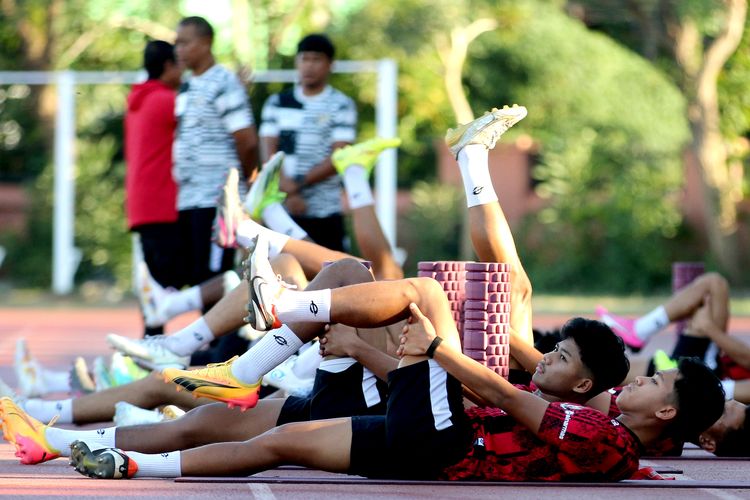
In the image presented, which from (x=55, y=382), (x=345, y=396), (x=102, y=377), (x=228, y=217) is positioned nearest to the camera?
(x=345, y=396)

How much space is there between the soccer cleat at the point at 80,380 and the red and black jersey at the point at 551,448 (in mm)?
3054

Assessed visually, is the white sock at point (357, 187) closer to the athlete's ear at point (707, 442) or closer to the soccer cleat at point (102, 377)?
the soccer cleat at point (102, 377)

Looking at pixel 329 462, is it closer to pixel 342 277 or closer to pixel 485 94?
pixel 342 277

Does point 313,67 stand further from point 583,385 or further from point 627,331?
point 583,385

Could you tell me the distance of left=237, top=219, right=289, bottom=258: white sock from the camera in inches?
245

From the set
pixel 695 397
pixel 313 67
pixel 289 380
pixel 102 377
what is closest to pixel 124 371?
pixel 102 377

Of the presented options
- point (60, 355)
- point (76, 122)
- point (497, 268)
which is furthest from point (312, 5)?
point (497, 268)

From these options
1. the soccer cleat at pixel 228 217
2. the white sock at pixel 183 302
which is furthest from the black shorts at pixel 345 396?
the white sock at pixel 183 302

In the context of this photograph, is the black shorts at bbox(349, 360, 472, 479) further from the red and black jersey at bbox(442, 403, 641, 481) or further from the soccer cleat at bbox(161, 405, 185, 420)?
the soccer cleat at bbox(161, 405, 185, 420)

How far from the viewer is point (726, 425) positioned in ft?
18.8

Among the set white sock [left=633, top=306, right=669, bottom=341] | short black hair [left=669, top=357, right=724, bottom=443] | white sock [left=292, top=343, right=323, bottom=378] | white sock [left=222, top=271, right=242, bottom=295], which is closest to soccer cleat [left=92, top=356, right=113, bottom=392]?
white sock [left=222, top=271, right=242, bottom=295]

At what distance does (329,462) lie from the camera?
4609 mm

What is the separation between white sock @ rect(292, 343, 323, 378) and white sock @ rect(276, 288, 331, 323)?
47.3 inches

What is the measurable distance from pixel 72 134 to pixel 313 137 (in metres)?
9.27
